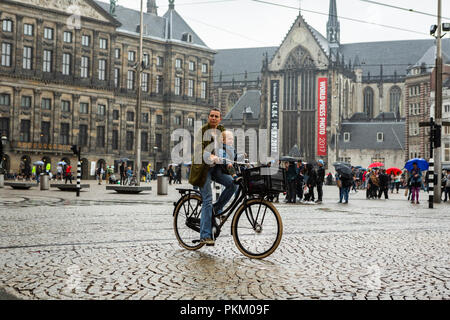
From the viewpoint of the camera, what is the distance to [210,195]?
7.13 m

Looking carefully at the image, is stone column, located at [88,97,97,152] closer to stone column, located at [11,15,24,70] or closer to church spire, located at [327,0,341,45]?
stone column, located at [11,15,24,70]

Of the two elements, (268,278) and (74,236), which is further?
(74,236)

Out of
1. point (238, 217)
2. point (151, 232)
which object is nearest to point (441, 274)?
point (238, 217)

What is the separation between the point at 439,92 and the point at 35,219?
658 inches

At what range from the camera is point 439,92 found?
75.2 ft

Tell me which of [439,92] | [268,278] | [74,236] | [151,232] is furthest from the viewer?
[439,92]

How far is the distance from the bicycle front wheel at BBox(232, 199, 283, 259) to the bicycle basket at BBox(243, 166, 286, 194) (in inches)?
7.5

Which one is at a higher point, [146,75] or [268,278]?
[146,75]

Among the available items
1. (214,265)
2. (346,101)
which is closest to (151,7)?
(346,101)

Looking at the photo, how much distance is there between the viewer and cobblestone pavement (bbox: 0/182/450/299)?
4980mm

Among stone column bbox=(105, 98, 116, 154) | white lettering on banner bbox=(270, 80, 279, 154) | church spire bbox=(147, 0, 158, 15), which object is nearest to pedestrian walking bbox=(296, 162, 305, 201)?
stone column bbox=(105, 98, 116, 154)
